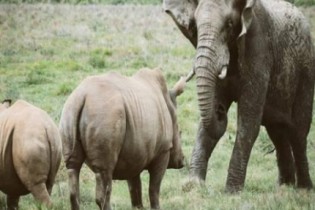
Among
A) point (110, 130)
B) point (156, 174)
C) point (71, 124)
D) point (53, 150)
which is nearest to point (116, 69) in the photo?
point (156, 174)

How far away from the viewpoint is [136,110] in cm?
738

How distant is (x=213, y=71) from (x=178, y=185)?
2186 mm

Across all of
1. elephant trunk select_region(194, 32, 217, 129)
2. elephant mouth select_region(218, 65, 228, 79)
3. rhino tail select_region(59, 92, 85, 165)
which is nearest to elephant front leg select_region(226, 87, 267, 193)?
elephant mouth select_region(218, 65, 228, 79)

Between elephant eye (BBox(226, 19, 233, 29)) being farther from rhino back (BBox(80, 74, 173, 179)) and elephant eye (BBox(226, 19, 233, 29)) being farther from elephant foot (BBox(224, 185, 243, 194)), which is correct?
elephant foot (BBox(224, 185, 243, 194))

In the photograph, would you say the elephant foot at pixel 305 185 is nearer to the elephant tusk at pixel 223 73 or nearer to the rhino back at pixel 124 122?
the elephant tusk at pixel 223 73

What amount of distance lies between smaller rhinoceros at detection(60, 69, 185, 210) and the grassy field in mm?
689

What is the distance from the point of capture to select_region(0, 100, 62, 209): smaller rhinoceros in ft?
24.8

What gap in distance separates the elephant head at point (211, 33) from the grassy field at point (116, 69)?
3.81ft

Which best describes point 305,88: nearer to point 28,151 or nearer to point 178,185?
point 178,185

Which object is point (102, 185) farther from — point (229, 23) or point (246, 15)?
point (246, 15)

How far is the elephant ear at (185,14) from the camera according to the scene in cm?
910

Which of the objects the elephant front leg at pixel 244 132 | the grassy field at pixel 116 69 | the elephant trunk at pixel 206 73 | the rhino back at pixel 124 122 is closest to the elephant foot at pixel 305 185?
the grassy field at pixel 116 69

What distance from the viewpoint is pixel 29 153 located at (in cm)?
752

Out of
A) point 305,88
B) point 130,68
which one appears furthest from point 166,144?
point 130,68
